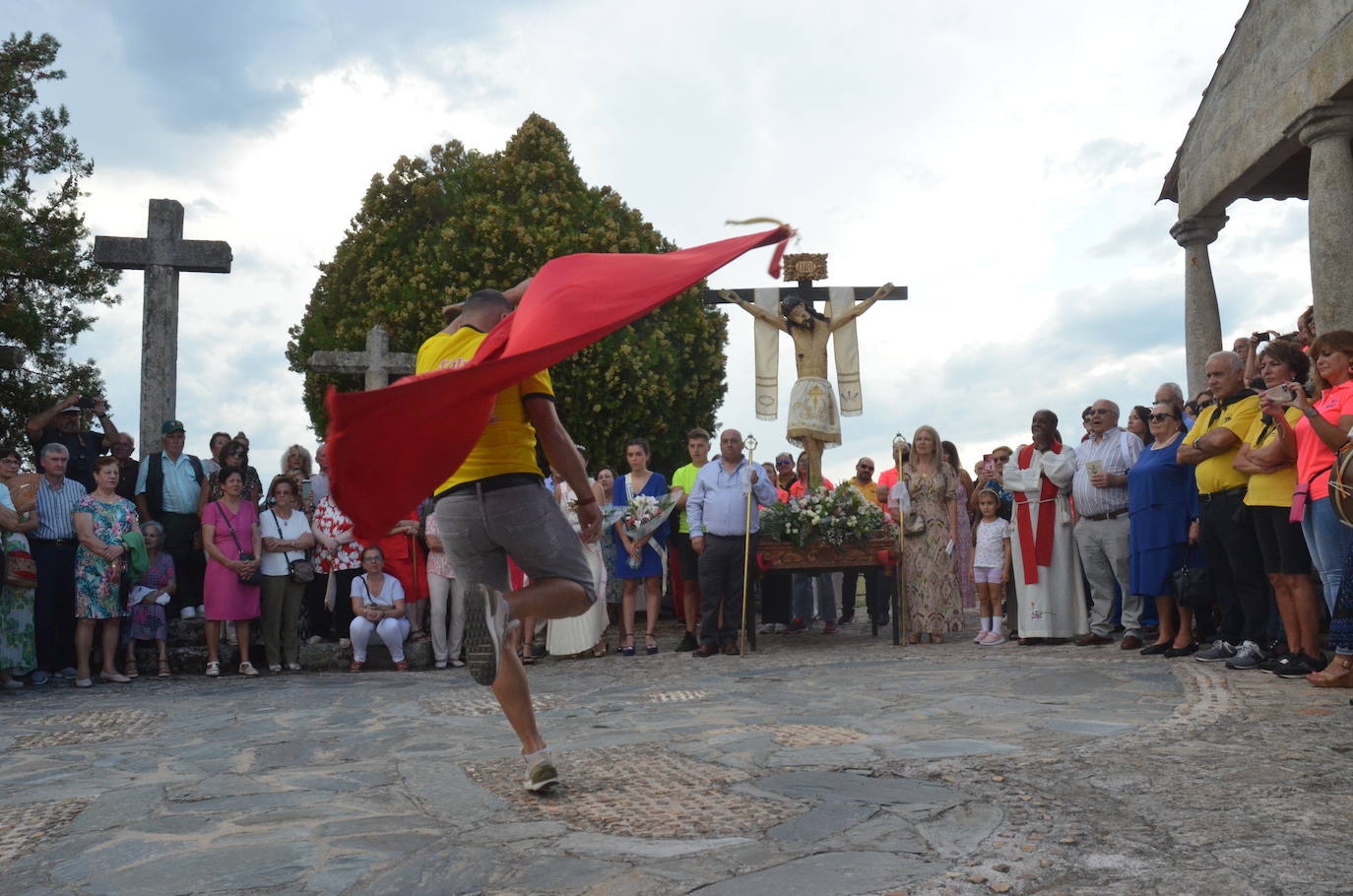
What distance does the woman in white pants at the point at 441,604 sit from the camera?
1075 cm

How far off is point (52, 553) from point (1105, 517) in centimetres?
895

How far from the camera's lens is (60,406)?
10.3 metres

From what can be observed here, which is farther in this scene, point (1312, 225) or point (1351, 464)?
point (1312, 225)

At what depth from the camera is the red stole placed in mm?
10648

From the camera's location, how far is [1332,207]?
1225 cm

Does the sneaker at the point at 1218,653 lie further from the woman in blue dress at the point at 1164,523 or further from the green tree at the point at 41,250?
the green tree at the point at 41,250

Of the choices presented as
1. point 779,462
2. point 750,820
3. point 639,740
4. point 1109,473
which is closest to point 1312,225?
point 1109,473

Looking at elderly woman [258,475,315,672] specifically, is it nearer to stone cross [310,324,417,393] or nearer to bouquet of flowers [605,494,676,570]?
bouquet of flowers [605,494,676,570]

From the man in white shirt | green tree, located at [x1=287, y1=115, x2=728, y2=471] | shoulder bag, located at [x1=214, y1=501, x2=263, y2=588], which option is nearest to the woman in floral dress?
the man in white shirt

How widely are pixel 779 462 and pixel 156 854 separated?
11.6 meters

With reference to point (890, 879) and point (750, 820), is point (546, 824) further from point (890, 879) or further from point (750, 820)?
point (890, 879)

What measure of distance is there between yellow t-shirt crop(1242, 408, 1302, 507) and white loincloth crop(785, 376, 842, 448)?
6.49 meters

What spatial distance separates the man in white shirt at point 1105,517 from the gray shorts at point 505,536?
672 cm

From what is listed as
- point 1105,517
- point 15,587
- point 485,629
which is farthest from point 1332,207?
point 15,587
